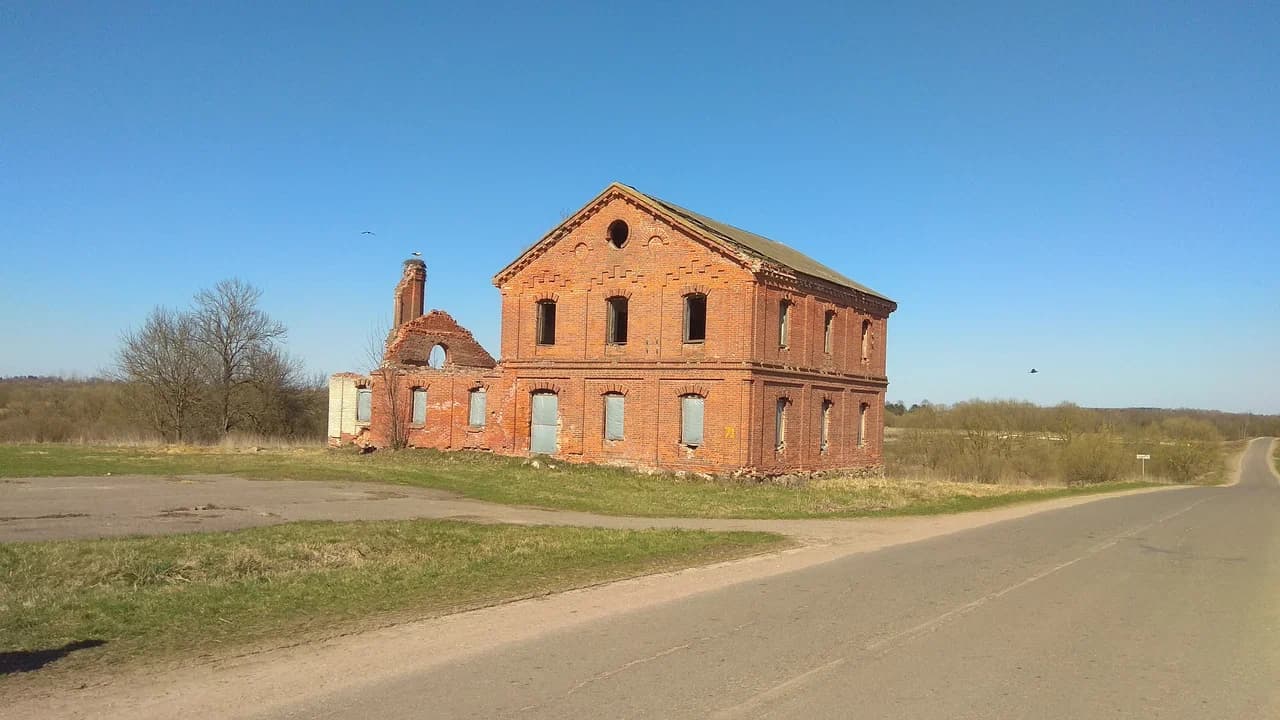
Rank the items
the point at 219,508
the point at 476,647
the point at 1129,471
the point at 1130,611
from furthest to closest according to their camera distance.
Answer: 1. the point at 1129,471
2. the point at 219,508
3. the point at 1130,611
4. the point at 476,647

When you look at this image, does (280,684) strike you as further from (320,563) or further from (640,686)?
(320,563)

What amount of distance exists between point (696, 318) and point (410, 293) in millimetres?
14297

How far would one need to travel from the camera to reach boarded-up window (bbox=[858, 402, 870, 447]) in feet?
116

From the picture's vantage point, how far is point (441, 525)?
15500 mm

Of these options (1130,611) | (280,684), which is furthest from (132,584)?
(1130,611)

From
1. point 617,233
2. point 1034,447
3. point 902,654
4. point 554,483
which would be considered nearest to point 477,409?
point 617,233

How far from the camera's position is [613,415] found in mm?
30172

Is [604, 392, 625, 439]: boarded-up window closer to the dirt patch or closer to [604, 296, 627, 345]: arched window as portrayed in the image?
[604, 296, 627, 345]: arched window

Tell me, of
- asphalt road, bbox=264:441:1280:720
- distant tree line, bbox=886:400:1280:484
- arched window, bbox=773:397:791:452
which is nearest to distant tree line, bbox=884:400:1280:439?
distant tree line, bbox=886:400:1280:484

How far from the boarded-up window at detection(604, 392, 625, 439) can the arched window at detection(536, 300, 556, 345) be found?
11.1 feet

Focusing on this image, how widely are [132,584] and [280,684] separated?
14.8 ft

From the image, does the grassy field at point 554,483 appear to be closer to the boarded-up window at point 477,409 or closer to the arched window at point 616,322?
the boarded-up window at point 477,409

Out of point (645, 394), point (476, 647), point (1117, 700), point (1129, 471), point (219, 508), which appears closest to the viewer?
point (1117, 700)

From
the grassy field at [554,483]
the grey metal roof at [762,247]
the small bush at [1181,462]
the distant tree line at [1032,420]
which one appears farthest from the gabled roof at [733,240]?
the small bush at [1181,462]
